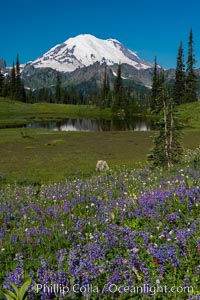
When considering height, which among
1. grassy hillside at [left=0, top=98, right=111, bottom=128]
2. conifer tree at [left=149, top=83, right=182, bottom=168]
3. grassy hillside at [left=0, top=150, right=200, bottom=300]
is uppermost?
grassy hillside at [left=0, top=98, right=111, bottom=128]

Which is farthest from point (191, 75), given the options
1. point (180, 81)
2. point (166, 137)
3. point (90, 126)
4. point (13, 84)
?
point (166, 137)

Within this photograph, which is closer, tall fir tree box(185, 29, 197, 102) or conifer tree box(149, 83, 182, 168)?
conifer tree box(149, 83, 182, 168)

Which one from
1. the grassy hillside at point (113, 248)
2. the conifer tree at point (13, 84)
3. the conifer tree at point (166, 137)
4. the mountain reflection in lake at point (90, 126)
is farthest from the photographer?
the conifer tree at point (13, 84)

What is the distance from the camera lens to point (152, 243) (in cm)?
540

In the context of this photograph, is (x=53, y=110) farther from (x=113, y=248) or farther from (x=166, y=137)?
(x=113, y=248)

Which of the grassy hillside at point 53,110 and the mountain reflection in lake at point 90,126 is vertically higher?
the grassy hillside at point 53,110

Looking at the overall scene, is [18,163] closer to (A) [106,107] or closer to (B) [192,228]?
(B) [192,228]

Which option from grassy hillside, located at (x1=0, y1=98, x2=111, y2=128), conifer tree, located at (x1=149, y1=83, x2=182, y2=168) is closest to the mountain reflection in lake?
grassy hillside, located at (x1=0, y1=98, x2=111, y2=128)

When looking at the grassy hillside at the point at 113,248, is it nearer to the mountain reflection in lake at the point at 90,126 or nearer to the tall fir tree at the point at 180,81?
the mountain reflection in lake at the point at 90,126

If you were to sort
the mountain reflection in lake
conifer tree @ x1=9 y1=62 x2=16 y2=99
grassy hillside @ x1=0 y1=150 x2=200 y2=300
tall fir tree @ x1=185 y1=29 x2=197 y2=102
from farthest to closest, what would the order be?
conifer tree @ x1=9 y1=62 x2=16 y2=99 < tall fir tree @ x1=185 y1=29 x2=197 y2=102 < the mountain reflection in lake < grassy hillside @ x1=0 y1=150 x2=200 y2=300

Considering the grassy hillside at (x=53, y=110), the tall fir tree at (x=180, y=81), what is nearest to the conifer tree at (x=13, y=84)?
the grassy hillside at (x=53, y=110)

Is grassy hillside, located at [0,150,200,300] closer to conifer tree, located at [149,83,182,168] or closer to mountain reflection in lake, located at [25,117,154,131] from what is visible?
conifer tree, located at [149,83,182,168]

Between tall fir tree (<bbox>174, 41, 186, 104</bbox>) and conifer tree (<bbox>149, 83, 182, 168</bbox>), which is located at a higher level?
tall fir tree (<bbox>174, 41, 186, 104</bbox>)

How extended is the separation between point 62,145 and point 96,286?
39.6 meters
